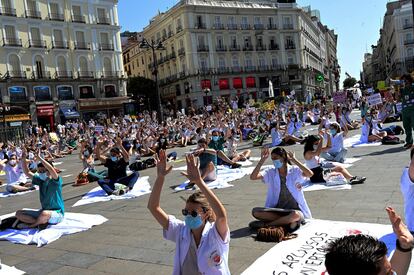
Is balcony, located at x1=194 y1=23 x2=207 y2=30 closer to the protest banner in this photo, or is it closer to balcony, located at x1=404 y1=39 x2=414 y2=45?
balcony, located at x1=404 y1=39 x2=414 y2=45

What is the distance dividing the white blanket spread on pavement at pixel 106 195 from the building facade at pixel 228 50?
51103 millimetres

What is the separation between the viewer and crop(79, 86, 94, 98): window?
49.3m

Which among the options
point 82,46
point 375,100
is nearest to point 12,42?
point 82,46

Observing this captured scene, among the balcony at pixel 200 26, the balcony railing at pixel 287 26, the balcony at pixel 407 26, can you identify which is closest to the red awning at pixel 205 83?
the balcony at pixel 200 26

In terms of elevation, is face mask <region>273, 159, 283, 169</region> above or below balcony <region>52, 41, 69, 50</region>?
below

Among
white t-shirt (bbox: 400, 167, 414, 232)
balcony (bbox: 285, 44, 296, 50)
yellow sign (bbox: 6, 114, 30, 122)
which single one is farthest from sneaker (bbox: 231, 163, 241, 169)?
balcony (bbox: 285, 44, 296, 50)

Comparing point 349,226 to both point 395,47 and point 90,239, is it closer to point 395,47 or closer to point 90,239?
point 90,239

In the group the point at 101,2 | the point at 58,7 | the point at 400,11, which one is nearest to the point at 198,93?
the point at 101,2

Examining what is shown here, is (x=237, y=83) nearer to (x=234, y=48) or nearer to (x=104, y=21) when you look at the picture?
(x=234, y=48)

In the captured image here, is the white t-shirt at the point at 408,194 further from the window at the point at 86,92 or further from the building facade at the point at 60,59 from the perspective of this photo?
the window at the point at 86,92

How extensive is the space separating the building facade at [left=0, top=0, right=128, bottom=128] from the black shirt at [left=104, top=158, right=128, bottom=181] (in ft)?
118

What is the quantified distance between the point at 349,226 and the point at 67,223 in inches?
187

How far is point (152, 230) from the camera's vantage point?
22.3 ft

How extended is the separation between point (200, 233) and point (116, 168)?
7.25 metres
